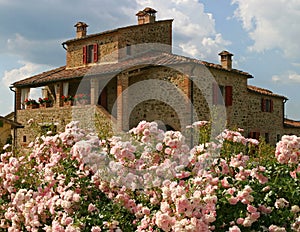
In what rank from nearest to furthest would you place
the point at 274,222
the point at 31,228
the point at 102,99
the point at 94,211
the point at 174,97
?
1. the point at 274,222
2. the point at 94,211
3. the point at 31,228
4. the point at 174,97
5. the point at 102,99

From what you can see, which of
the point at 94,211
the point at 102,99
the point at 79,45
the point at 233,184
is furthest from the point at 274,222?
the point at 79,45

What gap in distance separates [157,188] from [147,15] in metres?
20.3

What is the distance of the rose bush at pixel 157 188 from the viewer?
12.9 ft

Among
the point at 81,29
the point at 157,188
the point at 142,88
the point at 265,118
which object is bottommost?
the point at 157,188

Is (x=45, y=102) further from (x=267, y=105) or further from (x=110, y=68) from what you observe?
(x=267, y=105)

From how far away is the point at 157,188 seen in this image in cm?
433

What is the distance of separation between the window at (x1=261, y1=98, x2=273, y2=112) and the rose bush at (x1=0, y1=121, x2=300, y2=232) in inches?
784

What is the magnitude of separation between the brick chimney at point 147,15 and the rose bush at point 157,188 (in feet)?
62.2

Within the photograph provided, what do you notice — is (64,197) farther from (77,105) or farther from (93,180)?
(77,105)

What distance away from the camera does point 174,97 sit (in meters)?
19.6

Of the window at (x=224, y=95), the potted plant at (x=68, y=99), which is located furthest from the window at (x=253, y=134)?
the potted plant at (x=68, y=99)

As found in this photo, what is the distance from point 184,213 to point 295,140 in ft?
4.95

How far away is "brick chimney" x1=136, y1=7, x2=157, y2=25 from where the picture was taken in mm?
23531

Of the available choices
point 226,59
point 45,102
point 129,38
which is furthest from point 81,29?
point 226,59
